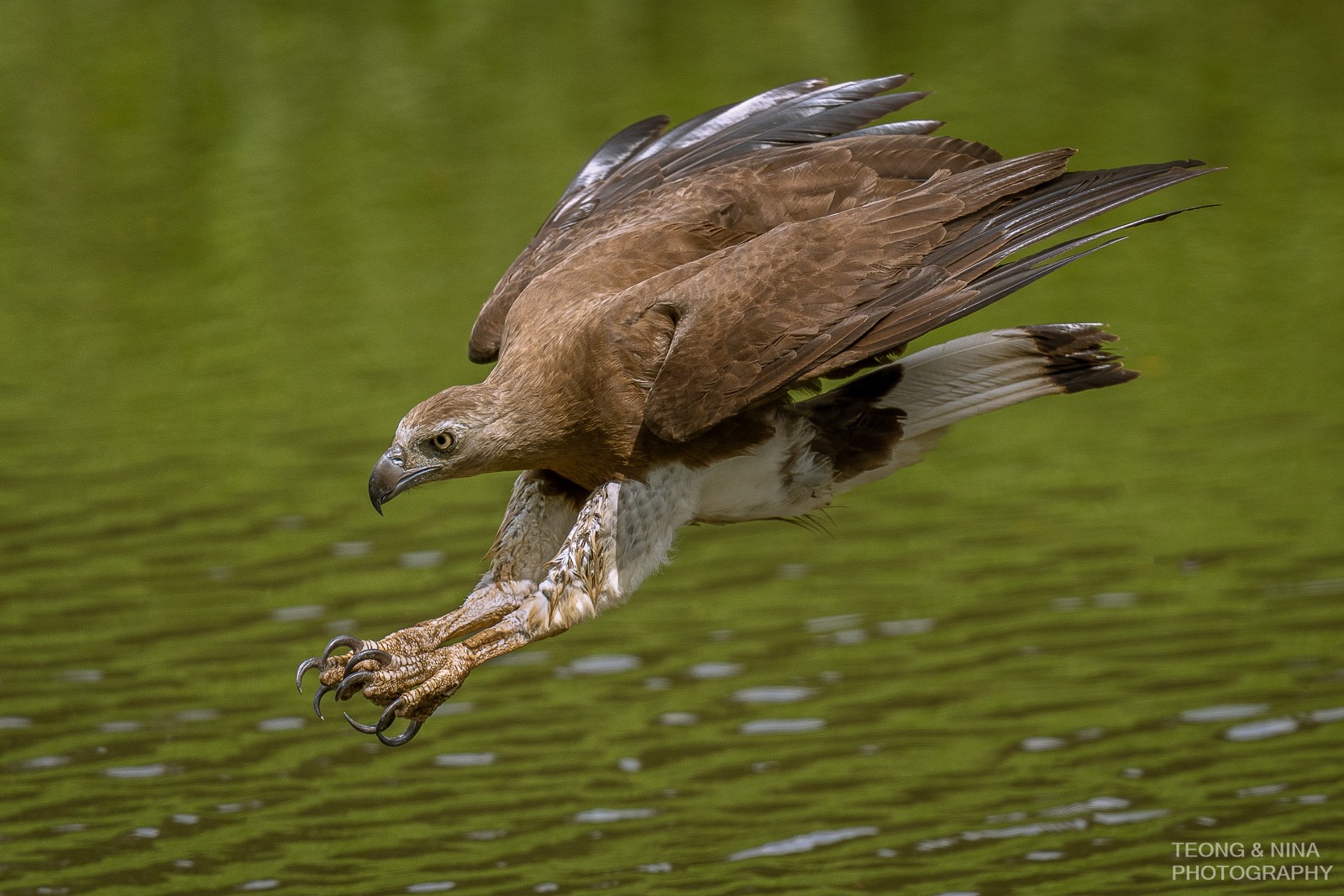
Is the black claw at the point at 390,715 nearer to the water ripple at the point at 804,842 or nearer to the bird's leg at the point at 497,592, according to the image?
the bird's leg at the point at 497,592

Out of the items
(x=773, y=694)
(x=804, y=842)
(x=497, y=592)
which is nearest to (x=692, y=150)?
(x=497, y=592)

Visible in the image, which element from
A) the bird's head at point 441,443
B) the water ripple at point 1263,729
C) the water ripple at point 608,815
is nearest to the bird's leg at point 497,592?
the bird's head at point 441,443

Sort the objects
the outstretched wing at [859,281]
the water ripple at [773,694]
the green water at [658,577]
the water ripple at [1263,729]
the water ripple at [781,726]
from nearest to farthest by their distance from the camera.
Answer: the outstretched wing at [859,281], the green water at [658,577], the water ripple at [1263,729], the water ripple at [781,726], the water ripple at [773,694]

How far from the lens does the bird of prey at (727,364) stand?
4.82 metres

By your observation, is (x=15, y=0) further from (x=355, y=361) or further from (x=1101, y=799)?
(x=1101, y=799)

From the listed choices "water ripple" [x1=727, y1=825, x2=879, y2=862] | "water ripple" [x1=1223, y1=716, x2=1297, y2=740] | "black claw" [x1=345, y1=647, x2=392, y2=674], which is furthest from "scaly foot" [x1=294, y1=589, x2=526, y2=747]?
"water ripple" [x1=1223, y1=716, x2=1297, y2=740]

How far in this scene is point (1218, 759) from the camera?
7.44 meters

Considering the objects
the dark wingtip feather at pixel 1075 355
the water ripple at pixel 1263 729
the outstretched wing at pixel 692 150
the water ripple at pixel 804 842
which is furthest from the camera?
the water ripple at pixel 1263 729

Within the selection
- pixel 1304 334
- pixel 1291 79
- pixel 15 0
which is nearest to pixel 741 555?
pixel 1304 334

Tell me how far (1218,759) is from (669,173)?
3.03 meters

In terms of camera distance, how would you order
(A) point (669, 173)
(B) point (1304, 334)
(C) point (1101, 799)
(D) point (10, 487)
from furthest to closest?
(B) point (1304, 334) < (D) point (10, 487) < (C) point (1101, 799) < (A) point (669, 173)

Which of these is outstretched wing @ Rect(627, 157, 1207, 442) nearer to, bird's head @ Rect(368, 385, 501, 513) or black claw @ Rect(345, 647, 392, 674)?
bird's head @ Rect(368, 385, 501, 513)

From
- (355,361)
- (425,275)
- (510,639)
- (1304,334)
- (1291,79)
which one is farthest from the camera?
(1291,79)

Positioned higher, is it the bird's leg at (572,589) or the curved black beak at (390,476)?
the curved black beak at (390,476)
